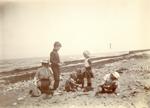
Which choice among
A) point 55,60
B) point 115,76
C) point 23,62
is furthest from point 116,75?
point 23,62

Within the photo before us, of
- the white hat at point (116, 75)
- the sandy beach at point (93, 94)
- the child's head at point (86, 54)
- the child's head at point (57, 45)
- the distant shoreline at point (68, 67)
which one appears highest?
the child's head at point (57, 45)

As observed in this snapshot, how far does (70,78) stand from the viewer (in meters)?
2.02

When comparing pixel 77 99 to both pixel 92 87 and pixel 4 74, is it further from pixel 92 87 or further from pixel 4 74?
pixel 4 74

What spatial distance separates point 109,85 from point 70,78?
0.29 meters

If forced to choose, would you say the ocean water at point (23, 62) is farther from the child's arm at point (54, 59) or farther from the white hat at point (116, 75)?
the white hat at point (116, 75)

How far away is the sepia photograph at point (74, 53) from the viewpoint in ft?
6.53

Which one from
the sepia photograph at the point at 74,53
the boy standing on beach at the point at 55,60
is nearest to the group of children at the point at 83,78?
the sepia photograph at the point at 74,53

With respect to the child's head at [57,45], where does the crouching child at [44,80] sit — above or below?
below

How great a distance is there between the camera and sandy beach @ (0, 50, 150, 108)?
198 centimetres

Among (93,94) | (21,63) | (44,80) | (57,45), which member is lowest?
(93,94)

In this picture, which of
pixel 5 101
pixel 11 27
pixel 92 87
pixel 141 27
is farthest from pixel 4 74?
pixel 141 27

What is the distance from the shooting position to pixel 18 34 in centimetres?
204

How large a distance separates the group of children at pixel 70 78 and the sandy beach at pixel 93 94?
3 centimetres

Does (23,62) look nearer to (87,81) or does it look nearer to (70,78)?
(70,78)
